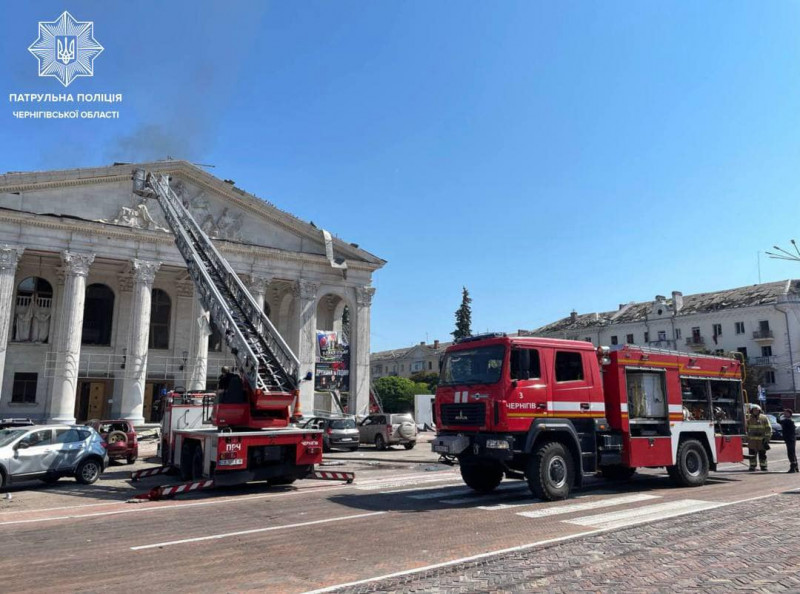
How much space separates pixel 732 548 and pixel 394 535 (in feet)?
14.4

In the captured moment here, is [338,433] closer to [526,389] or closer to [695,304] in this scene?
[526,389]

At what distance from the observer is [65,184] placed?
96.9 ft

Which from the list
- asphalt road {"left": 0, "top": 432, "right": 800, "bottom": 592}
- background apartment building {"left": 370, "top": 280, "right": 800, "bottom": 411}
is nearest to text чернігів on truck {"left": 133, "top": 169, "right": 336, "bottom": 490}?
asphalt road {"left": 0, "top": 432, "right": 800, "bottom": 592}

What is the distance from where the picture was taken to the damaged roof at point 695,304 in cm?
5466

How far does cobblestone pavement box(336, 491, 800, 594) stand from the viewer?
571 centimetres

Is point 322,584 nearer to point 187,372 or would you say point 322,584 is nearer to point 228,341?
point 228,341

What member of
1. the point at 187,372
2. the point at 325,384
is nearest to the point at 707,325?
the point at 325,384

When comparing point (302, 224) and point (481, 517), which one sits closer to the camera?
point (481, 517)

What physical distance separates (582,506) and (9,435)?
13.0 meters

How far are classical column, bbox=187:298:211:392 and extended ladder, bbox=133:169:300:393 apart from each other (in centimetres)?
1493

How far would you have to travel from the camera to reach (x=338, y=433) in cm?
2506

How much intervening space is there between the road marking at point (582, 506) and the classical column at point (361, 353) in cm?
2650

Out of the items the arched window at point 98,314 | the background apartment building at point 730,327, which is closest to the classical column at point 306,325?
the arched window at point 98,314

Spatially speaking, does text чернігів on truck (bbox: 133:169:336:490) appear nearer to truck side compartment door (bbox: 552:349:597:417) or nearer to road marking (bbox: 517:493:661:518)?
road marking (bbox: 517:493:661:518)
